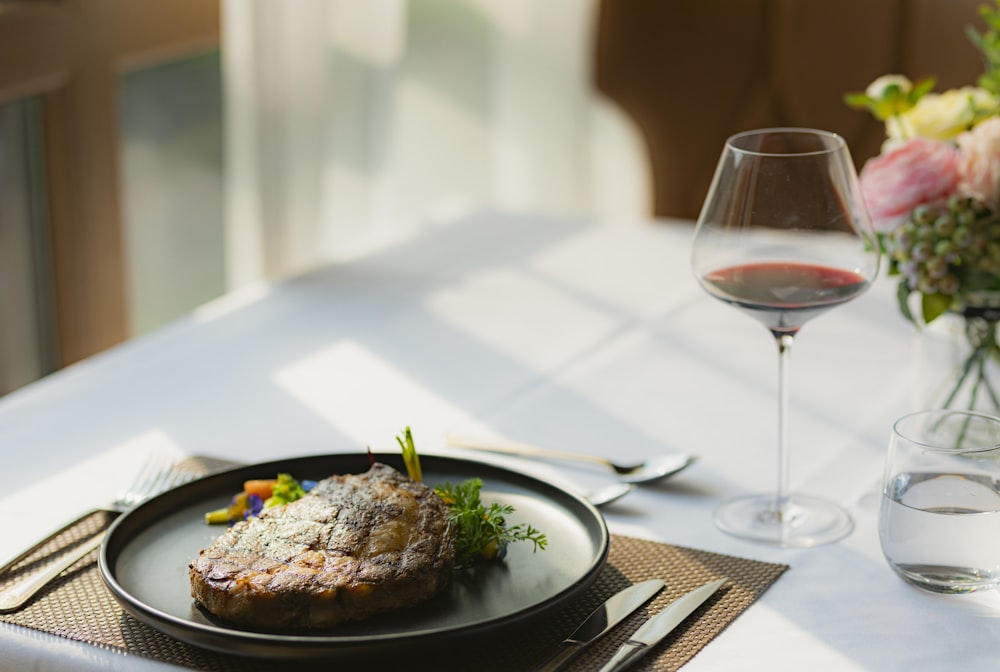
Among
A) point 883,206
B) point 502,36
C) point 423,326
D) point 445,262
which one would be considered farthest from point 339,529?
point 502,36

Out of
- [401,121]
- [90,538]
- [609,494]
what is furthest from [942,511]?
[401,121]

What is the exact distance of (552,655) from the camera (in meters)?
0.78

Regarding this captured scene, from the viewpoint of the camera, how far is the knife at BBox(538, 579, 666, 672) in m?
0.77

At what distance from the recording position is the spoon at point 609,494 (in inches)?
41.4

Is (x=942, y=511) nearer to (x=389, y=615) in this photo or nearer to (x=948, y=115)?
(x=389, y=615)

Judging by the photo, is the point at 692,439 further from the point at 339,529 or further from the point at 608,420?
the point at 339,529

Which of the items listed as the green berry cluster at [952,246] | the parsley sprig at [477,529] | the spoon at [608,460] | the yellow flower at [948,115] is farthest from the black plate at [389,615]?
the yellow flower at [948,115]

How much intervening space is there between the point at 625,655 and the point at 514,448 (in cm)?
41

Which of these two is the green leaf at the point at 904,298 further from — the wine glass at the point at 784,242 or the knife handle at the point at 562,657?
the knife handle at the point at 562,657

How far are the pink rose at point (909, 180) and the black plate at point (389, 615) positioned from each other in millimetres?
432

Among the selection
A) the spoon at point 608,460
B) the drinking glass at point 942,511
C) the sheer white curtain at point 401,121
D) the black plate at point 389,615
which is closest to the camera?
the black plate at point 389,615

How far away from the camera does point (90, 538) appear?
3.13 feet

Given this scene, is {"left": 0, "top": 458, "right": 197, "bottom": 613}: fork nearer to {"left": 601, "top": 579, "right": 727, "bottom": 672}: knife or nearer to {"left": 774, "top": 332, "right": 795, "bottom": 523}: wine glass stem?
{"left": 601, "top": 579, "right": 727, "bottom": 672}: knife

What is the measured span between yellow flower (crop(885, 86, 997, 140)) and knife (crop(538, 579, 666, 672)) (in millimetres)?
595
